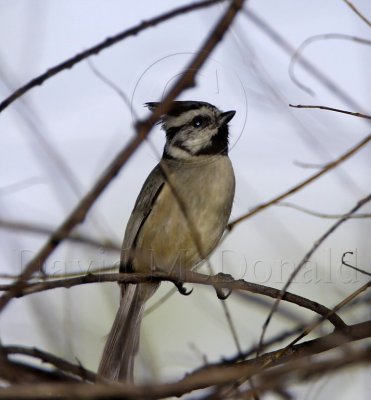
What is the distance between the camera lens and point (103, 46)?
1774 mm

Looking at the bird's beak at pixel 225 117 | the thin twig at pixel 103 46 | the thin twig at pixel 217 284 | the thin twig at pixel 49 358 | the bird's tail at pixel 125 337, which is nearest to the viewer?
the thin twig at pixel 49 358

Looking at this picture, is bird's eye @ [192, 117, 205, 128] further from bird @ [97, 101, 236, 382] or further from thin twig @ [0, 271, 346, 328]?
thin twig @ [0, 271, 346, 328]

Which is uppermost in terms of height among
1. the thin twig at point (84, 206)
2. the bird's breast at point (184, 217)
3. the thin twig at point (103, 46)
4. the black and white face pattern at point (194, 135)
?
the black and white face pattern at point (194, 135)

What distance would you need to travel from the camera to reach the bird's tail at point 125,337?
3.16m

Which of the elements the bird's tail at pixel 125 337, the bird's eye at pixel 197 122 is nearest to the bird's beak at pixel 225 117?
the bird's eye at pixel 197 122

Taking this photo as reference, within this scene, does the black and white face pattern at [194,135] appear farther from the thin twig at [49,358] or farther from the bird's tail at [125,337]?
the thin twig at [49,358]

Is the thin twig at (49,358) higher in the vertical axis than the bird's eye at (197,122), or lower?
lower

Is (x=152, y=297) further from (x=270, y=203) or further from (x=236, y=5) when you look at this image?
(x=236, y=5)

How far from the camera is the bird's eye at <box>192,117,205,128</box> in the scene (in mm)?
4102

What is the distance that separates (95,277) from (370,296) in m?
1.39

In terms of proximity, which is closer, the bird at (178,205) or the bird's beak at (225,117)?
the bird's beak at (225,117)

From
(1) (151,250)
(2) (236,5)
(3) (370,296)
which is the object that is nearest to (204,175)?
(1) (151,250)

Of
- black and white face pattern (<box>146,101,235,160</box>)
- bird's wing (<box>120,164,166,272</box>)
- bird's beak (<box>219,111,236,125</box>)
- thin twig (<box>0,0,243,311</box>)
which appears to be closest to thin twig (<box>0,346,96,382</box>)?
thin twig (<box>0,0,243,311</box>)

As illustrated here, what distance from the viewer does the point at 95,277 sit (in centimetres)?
199
